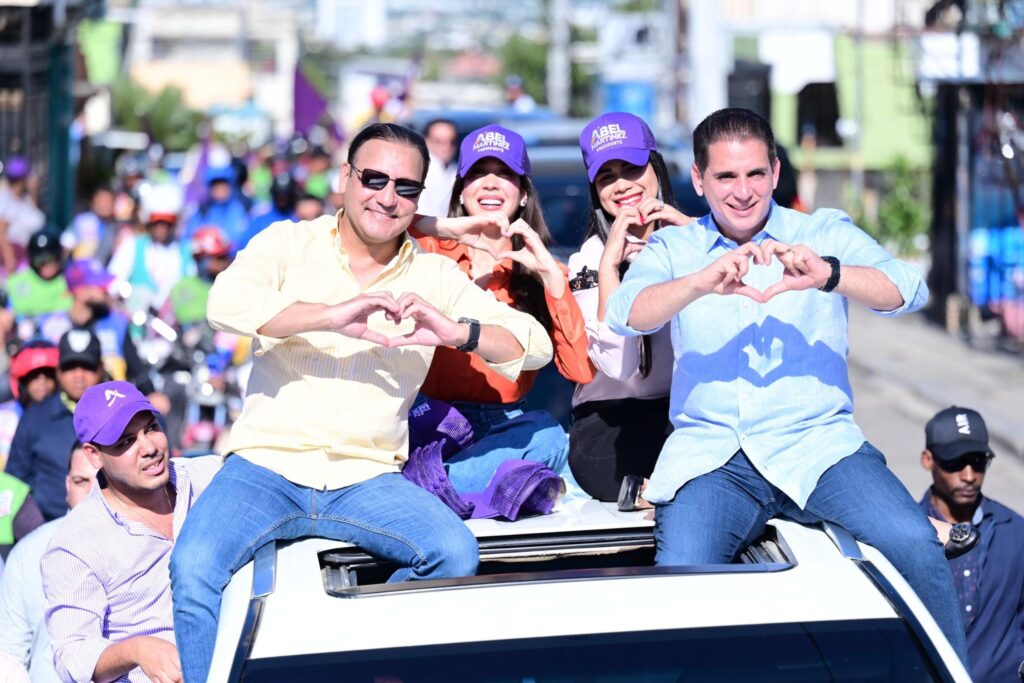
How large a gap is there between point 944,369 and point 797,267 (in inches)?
507

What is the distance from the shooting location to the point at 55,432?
727 cm

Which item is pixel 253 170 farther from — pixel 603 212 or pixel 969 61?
pixel 603 212

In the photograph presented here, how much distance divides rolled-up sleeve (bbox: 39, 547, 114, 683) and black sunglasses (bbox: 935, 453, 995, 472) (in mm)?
2857

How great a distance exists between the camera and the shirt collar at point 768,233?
13.1 ft

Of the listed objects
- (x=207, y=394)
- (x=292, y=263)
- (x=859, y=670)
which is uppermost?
(x=292, y=263)

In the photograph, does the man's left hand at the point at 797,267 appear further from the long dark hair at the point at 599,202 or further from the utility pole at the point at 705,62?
the utility pole at the point at 705,62

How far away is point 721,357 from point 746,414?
0.15 metres

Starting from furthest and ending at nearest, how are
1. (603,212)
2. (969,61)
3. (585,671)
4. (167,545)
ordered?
(969,61) < (603,212) < (167,545) < (585,671)

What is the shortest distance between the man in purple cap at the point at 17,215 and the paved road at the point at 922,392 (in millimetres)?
8011

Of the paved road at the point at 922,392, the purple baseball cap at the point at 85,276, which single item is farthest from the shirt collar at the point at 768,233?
the purple baseball cap at the point at 85,276

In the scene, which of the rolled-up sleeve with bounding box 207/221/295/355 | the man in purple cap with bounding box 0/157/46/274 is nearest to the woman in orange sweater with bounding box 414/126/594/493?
the rolled-up sleeve with bounding box 207/221/295/355

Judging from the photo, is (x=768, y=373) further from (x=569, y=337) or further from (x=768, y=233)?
(x=569, y=337)

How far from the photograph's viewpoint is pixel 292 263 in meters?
3.98

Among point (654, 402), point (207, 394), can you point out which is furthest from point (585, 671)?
point (207, 394)
